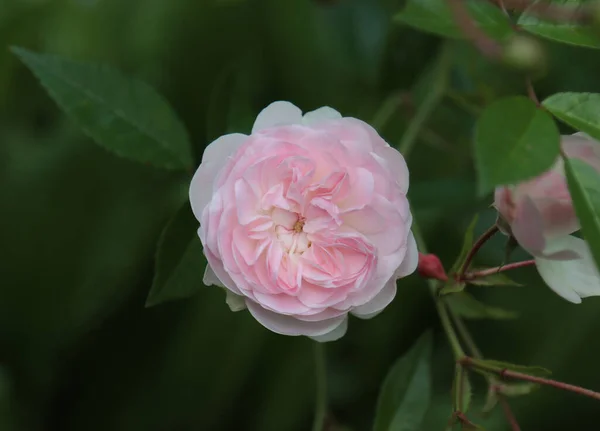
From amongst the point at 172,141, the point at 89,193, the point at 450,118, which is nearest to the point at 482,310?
the point at 172,141

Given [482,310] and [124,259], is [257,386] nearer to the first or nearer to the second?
[124,259]

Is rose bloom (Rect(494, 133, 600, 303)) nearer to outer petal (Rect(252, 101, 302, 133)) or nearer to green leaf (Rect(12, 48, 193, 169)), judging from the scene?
outer petal (Rect(252, 101, 302, 133))

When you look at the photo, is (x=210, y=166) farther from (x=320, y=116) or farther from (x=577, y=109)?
(x=577, y=109)

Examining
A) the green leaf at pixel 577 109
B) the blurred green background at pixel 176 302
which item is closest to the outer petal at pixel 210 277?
the green leaf at pixel 577 109

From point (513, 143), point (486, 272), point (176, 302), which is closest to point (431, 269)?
point (486, 272)

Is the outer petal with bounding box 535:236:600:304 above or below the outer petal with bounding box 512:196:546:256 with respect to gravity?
below

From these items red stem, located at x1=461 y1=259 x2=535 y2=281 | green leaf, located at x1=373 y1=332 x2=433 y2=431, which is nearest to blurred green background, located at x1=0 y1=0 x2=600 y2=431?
green leaf, located at x1=373 y1=332 x2=433 y2=431
